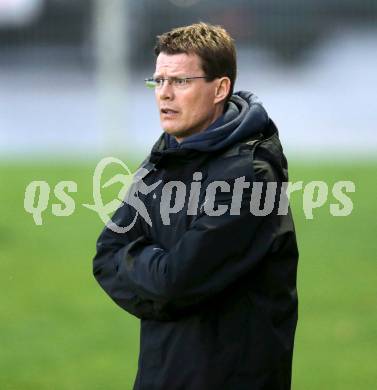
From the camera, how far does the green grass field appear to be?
682cm

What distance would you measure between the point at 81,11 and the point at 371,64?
5.12m

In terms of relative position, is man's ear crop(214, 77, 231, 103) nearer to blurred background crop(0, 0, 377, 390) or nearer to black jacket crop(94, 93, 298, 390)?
black jacket crop(94, 93, 298, 390)

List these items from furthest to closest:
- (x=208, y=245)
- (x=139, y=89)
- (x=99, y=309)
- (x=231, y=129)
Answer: (x=139, y=89) < (x=99, y=309) < (x=231, y=129) < (x=208, y=245)

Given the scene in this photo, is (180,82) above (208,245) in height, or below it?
above

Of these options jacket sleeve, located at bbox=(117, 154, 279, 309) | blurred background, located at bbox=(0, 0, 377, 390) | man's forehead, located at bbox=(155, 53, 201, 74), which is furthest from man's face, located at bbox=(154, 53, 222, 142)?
blurred background, located at bbox=(0, 0, 377, 390)

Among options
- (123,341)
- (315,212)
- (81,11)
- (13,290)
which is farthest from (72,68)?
(123,341)

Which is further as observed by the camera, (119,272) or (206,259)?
(119,272)

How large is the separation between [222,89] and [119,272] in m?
0.63

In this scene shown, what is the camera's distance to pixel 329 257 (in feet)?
34.1

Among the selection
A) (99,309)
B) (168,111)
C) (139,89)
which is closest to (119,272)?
(168,111)

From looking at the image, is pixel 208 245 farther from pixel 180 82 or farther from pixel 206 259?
pixel 180 82

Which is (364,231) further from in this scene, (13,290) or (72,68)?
(72,68)

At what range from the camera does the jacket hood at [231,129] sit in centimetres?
358

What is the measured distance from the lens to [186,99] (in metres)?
3.66
